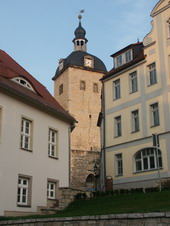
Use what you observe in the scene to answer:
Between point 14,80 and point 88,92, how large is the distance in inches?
1482

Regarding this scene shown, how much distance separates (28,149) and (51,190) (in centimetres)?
334

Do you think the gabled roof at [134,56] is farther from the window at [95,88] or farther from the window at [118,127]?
the window at [95,88]

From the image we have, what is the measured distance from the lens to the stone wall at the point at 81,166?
54.2m

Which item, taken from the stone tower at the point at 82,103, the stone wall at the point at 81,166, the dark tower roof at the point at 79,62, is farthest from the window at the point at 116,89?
the dark tower roof at the point at 79,62

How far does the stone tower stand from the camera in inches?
2170

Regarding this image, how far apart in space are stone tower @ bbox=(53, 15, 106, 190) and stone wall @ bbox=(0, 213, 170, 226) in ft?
132

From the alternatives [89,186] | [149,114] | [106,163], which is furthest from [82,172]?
[149,114]

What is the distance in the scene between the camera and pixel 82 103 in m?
57.9

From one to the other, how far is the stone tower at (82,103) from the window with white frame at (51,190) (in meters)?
30.9

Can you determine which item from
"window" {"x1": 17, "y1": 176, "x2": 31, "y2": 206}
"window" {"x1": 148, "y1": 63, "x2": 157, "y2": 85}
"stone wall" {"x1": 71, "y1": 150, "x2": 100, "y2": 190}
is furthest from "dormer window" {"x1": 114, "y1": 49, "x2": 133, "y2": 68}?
"stone wall" {"x1": 71, "y1": 150, "x2": 100, "y2": 190}

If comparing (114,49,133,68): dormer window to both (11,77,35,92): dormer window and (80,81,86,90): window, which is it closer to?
(11,77,35,92): dormer window

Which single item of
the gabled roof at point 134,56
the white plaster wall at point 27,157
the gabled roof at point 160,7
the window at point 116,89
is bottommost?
the white plaster wall at point 27,157

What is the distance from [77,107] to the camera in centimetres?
5734

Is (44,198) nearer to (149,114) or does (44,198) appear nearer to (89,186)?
(149,114)
